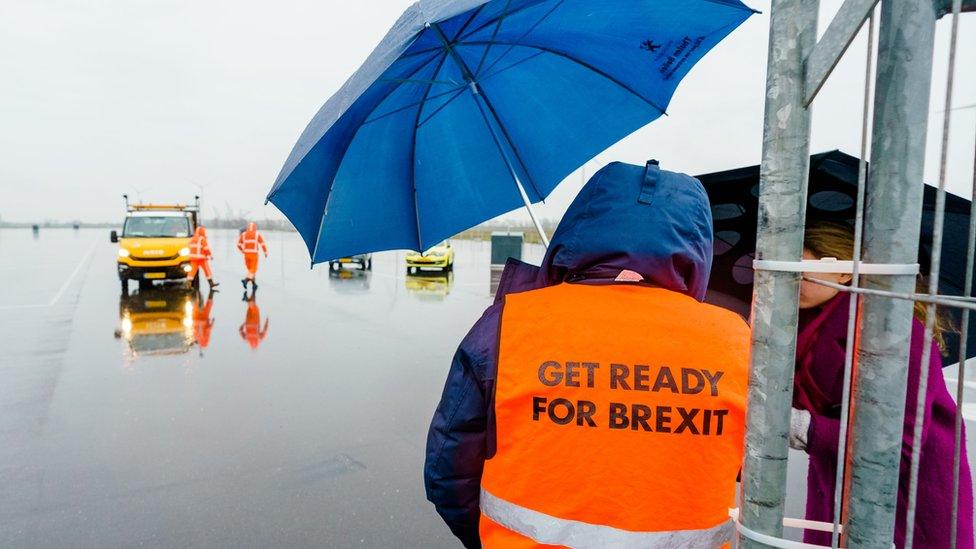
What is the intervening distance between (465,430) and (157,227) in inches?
665

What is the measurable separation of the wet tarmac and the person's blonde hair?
47.4 inches

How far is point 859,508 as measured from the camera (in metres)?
0.96

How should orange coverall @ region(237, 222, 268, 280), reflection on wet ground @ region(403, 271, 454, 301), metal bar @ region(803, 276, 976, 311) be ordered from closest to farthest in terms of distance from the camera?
1. metal bar @ region(803, 276, 976, 311)
2. reflection on wet ground @ region(403, 271, 454, 301)
3. orange coverall @ region(237, 222, 268, 280)

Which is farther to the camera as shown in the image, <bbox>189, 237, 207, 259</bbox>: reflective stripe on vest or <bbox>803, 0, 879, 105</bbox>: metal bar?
<bbox>189, 237, 207, 259</bbox>: reflective stripe on vest

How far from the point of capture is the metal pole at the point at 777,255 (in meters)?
0.92

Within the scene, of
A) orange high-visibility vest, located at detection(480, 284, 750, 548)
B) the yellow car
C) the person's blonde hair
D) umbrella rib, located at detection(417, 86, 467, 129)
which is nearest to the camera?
orange high-visibility vest, located at detection(480, 284, 750, 548)

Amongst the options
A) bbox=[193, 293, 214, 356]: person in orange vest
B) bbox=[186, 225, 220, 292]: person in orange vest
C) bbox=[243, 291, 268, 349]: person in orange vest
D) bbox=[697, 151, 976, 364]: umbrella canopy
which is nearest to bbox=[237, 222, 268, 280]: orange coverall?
bbox=[186, 225, 220, 292]: person in orange vest

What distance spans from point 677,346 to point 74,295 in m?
16.5

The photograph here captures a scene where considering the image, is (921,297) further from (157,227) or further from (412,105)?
(157,227)

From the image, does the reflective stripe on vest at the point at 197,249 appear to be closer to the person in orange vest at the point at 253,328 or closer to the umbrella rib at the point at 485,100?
the person in orange vest at the point at 253,328

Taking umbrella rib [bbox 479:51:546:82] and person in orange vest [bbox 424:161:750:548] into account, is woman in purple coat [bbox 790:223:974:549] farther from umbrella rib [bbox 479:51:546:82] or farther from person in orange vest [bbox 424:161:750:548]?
umbrella rib [bbox 479:51:546:82]

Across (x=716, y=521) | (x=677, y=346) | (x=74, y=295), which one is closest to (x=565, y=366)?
(x=677, y=346)

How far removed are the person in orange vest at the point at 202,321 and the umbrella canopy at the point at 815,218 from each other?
7379 mm

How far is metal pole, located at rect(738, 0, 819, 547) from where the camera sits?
919mm
